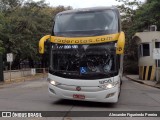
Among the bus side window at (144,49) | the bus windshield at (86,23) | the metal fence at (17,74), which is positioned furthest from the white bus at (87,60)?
the metal fence at (17,74)

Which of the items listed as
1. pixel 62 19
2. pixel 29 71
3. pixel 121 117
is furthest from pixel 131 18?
pixel 121 117

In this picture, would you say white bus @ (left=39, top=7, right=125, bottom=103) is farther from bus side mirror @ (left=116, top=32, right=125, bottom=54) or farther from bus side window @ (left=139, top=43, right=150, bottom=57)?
bus side window @ (left=139, top=43, right=150, bottom=57)

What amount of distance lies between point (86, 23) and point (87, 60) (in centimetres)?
165

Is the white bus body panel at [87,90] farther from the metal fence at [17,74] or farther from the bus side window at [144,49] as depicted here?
the metal fence at [17,74]

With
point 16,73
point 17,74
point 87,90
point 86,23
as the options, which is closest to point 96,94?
point 87,90

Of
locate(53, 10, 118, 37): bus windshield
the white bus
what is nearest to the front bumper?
the white bus

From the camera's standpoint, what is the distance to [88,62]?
38.0ft

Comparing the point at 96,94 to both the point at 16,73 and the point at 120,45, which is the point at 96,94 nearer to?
the point at 120,45

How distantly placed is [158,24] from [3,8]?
86.5 ft

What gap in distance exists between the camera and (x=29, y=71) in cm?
4091

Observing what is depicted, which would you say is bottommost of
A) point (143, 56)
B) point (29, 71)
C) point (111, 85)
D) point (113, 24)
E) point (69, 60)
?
point (29, 71)

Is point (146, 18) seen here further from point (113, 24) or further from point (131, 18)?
point (113, 24)

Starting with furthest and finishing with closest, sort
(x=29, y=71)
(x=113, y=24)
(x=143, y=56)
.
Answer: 1. (x=29, y=71)
2. (x=143, y=56)
3. (x=113, y=24)

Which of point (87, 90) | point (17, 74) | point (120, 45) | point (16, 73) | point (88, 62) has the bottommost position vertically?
point (17, 74)
